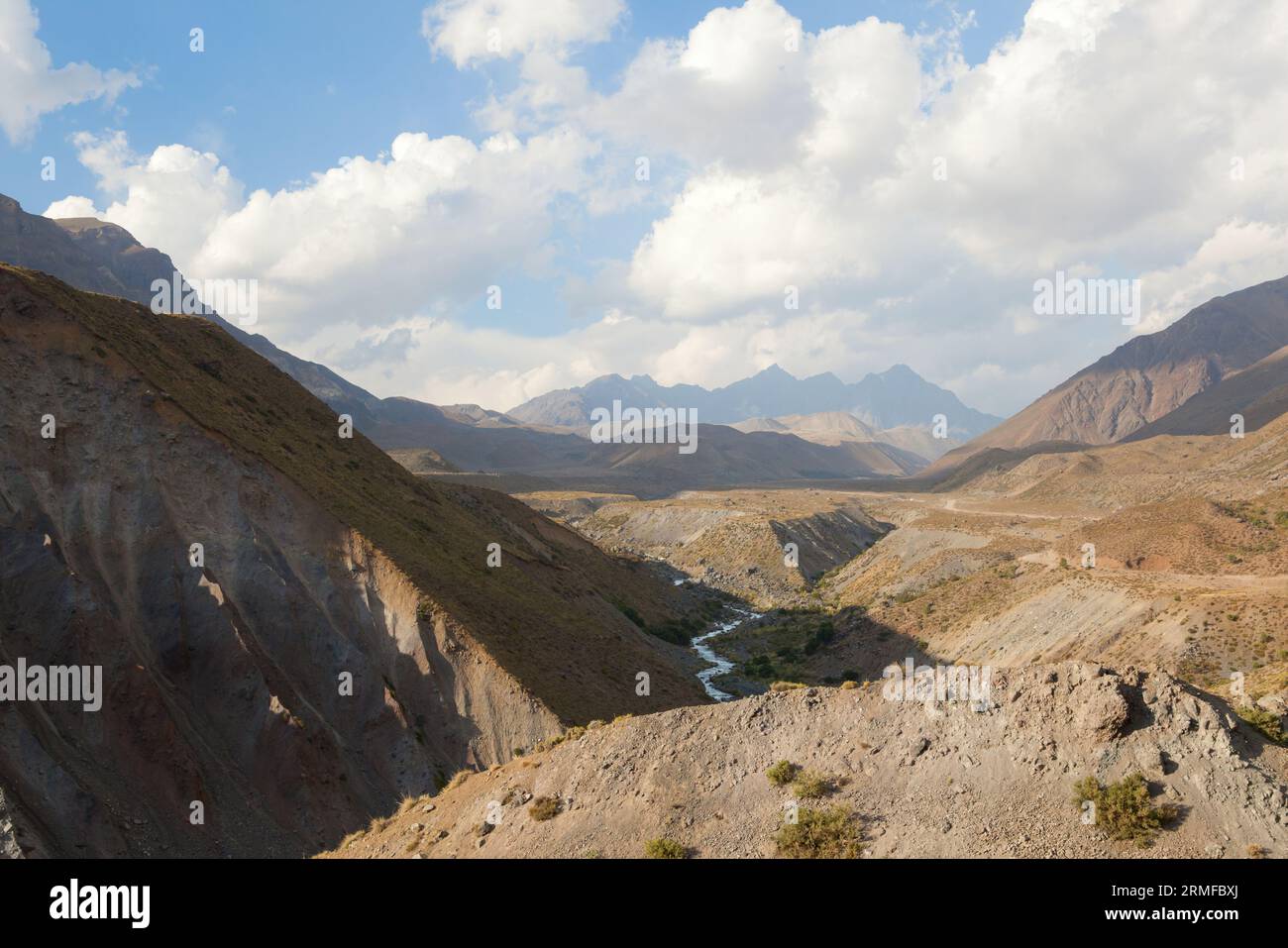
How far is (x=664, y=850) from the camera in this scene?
1400cm

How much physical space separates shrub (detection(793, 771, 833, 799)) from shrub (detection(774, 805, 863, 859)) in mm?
386

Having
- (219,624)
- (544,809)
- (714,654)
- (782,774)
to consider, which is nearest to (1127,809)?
Answer: (782,774)

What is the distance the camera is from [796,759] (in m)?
15.7

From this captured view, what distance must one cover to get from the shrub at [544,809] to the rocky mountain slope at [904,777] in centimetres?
9

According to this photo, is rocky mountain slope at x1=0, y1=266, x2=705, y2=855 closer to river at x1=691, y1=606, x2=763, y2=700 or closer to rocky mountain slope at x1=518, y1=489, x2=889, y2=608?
river at x1=691, y1=606, x2=763, y2=700

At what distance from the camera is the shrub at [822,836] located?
13.1 meters

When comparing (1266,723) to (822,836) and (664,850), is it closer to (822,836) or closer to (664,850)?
(822,836)

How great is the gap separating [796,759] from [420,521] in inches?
1347

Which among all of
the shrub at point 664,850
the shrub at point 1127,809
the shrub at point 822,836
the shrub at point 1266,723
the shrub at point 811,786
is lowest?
the shrub at point 664,850

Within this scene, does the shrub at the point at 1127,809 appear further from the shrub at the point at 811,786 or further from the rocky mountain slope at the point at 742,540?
the rocky mountain slope at the point at 742,540

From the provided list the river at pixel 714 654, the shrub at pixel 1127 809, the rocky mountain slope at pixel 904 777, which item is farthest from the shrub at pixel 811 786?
the river at pixel 714 654

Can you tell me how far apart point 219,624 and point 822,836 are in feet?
75.0

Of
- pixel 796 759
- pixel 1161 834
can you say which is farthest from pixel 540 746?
pixel 1161 834
